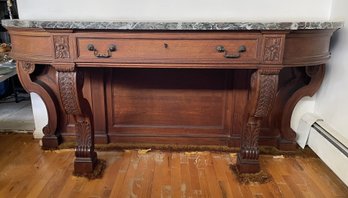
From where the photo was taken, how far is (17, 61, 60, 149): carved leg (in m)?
1.58

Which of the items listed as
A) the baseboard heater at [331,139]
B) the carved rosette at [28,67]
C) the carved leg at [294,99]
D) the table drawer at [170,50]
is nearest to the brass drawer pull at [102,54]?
the table drawer at [170,50]

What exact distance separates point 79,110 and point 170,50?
515 millimetres

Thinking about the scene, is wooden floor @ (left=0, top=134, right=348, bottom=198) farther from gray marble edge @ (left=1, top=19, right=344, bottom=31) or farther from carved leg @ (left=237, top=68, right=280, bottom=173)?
gray marble edge @ (left=1, top=19, right=344, bottom=31)

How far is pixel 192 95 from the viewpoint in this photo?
5.62 ft

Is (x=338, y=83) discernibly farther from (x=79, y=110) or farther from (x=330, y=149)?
(x=79, y=110)

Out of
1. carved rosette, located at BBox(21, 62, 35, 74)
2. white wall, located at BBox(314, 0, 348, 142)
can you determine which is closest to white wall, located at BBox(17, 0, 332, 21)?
white wall, located at BBox(314, 0, 348, 142)

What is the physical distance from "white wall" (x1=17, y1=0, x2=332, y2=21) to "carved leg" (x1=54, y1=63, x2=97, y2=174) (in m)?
0.45

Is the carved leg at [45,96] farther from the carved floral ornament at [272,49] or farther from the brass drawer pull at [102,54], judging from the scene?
the carved floral ornament at [272,49]

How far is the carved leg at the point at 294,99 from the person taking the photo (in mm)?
1593

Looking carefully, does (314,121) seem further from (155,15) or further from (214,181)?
(155,15)

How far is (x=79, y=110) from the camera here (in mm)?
1342

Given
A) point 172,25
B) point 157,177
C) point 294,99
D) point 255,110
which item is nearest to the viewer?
point 172,25

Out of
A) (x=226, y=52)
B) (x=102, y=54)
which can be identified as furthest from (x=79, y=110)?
(x=226, y=52)

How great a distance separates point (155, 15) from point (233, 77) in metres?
0.56
